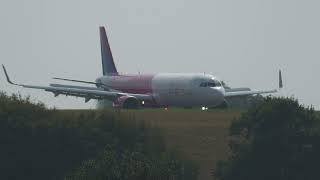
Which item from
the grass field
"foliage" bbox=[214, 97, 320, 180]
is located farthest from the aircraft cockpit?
"foliage" bbox=[214, 97, 320, 180]

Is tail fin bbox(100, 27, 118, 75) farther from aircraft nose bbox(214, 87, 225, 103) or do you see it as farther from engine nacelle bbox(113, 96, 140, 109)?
aircraft nose bbox(214, 87, 225, 103)

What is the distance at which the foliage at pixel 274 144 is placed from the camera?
131 metres

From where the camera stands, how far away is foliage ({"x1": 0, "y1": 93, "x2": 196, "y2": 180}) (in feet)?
418

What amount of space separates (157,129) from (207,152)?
15.1 feet

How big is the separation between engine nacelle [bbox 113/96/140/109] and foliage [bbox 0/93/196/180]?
1151 inches

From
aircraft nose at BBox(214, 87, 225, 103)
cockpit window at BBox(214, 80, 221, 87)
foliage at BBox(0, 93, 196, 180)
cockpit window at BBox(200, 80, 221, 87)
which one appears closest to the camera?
foliage at BBox(0, 93, 196, 180)

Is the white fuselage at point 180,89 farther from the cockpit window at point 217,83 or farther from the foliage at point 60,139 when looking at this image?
the foliage at point 60,139

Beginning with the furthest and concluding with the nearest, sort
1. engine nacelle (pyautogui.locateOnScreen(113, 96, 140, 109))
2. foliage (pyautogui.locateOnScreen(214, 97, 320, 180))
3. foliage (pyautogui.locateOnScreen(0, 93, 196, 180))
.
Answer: engine nacelle (pyautogui.locateOnScreen(113, 96, 140, 109)) → foliage (pyautogui.locateOnScreen(214, 97, 320, 180)) → foliage (pyautogui.locateOnScreen(0, 93, 196, 180))

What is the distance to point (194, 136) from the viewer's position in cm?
14450

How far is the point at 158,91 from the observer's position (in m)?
174

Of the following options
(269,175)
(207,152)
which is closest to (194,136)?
(207,152)

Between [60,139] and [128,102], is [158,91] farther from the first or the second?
[60,139]

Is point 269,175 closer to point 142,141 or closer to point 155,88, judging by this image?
point 142,141

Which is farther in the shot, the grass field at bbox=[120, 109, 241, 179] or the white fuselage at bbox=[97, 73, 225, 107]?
the white fuselage at bbox=[97, 73, 225, 107]
